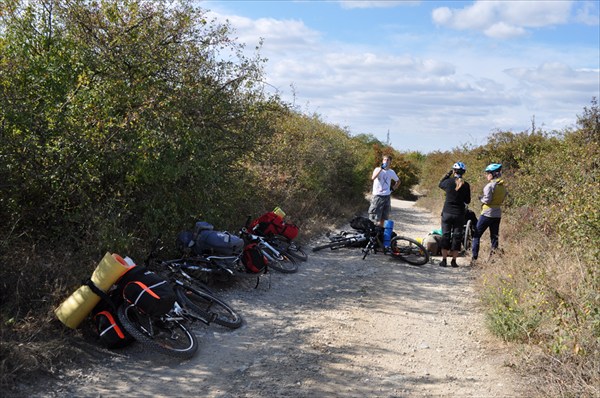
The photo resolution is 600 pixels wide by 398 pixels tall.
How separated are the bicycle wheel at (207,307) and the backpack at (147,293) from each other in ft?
2.90

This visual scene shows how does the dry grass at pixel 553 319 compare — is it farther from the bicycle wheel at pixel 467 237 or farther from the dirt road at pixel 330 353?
the bicycle wheel at pixel 467 237

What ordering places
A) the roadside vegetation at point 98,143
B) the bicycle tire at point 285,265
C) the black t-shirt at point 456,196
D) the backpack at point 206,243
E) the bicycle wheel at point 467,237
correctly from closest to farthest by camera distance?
the roadside vegetation at point 98,143, the backpack at point 206,243, the bicycle tire at point 285,265, the black t-shirt at point 456,196, the bicycle wheel at point 467,237

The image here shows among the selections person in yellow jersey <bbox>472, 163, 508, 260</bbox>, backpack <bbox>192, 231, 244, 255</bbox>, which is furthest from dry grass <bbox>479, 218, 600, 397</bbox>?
backpack <bbox>192, 231, 244, 255</bbox>

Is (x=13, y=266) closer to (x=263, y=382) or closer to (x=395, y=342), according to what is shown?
(x=263, y=382)

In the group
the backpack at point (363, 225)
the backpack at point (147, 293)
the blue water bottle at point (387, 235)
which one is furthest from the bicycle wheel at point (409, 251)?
the backpack at point (147, 293)

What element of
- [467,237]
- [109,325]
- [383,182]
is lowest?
[109,325]

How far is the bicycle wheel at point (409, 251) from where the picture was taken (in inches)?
404

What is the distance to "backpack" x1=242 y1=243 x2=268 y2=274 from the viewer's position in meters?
8.33

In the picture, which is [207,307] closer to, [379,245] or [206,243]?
[206,243]

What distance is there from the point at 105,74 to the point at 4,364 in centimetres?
461

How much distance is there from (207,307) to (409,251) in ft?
16.5

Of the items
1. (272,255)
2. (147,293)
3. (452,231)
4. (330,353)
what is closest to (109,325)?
(147,293)

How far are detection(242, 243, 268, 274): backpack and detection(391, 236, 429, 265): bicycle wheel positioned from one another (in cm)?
318

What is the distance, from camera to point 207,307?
6613mm
